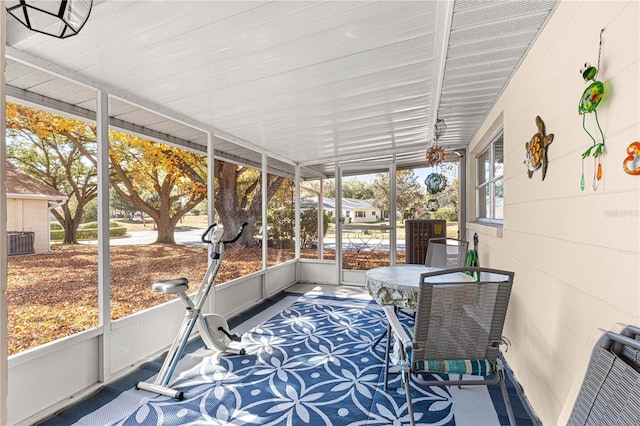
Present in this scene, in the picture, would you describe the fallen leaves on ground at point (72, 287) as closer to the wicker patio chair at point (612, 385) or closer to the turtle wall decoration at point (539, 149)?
the wicker patio chair at point (612, 385)

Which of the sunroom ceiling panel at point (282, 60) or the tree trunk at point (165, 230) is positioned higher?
the sunroom ceiling panel at point (282, 60)

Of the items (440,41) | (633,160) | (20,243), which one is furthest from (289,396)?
(440,41)

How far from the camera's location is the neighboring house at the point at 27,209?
2.00m

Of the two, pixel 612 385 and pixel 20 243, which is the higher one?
pixel 20 243

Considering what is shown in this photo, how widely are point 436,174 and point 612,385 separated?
3618 mm

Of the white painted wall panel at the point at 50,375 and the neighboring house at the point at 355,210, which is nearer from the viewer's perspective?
the white painted wall panel at the point at 50,375

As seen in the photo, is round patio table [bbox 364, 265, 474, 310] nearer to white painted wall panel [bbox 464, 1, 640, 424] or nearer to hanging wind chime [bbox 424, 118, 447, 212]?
white painted wall panel [bbox 464, 1, 640, 424]

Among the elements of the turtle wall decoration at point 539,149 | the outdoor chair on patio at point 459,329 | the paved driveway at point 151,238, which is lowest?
the outdoor chair on patio at point 459,329

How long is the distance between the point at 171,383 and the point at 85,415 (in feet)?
1.80

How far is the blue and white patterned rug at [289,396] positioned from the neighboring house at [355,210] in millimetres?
2761

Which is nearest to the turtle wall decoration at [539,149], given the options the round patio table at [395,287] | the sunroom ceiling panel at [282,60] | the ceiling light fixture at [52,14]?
the sunroom ceiling panel at [282,60]

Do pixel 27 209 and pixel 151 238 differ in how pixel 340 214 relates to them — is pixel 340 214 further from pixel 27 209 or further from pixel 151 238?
pixel 27 209

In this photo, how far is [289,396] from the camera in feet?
7.64

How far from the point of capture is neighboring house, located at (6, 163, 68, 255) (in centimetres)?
200
